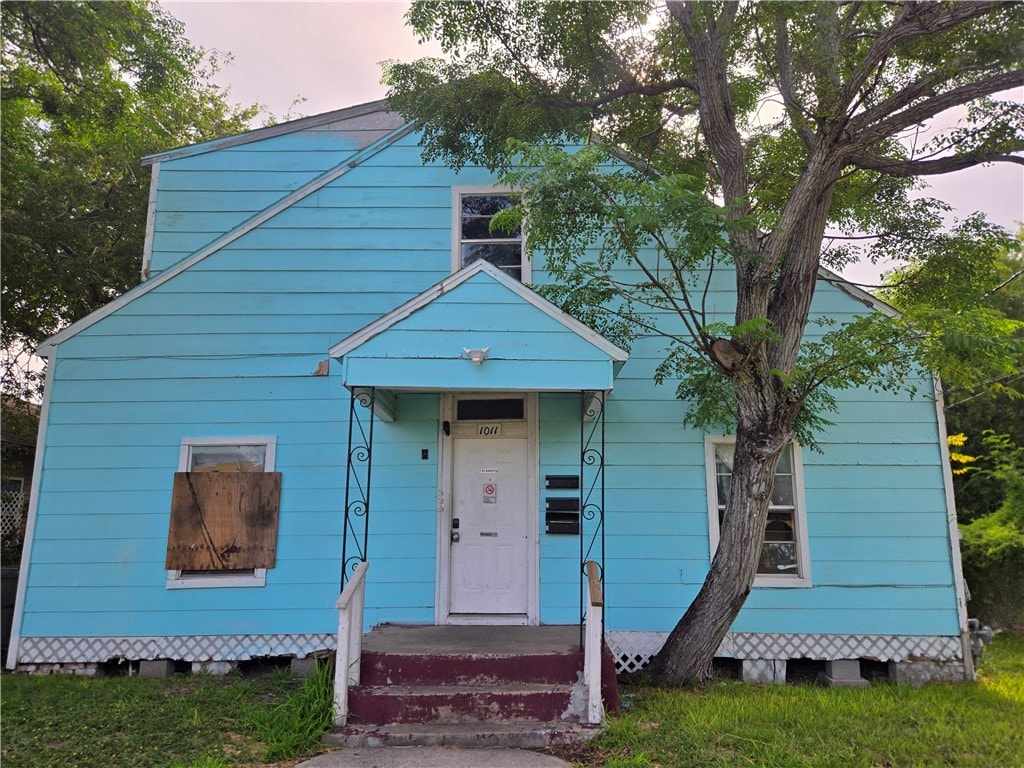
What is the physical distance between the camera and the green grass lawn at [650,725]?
460 centimetres

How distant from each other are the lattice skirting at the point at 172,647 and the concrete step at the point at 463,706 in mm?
1924

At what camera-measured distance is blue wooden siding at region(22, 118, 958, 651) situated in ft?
22.9

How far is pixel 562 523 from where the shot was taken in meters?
7.07

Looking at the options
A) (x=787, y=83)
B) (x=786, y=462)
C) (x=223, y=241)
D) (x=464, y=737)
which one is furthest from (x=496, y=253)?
(x=464, y=737)

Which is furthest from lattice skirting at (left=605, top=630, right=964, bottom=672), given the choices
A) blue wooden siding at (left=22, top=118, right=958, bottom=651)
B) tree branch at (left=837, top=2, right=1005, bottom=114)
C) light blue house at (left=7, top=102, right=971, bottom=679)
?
tree branch at (left=837, top=2, right=1005, bottom=114)

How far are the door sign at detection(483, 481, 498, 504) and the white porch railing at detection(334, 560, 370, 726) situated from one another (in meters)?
2.05

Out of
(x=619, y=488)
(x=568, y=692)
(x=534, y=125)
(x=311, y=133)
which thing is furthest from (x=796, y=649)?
(x=311, y=133)

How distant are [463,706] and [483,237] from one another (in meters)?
5.09

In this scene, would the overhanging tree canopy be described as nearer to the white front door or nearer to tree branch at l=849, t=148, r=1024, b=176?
tree branch at l=849, t=148, r=1024, b=176

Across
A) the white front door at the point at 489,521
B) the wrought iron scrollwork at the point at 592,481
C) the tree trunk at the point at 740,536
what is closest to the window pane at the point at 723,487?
the tree trunk at the point at 740,536

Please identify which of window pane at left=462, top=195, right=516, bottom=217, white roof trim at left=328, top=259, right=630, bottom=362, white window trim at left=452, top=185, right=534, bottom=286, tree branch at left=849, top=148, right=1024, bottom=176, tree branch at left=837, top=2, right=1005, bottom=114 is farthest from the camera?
window pane at left=462, top=195, right=516, bottom=217

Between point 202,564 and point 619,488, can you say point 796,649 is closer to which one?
point 619,488

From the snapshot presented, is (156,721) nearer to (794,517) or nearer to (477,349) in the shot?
(477,349)

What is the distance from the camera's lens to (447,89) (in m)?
7.05
